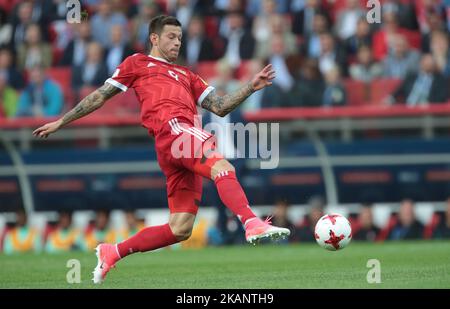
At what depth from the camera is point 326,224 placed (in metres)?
9.67

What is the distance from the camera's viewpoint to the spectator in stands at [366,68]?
54.9 feet

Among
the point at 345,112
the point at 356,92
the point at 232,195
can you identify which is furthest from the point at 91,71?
the point at 232,195

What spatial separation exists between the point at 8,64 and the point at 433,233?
8.21 metres

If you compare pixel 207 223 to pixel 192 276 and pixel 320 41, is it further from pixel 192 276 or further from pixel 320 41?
pixel 192 276

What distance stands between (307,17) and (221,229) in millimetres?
4499

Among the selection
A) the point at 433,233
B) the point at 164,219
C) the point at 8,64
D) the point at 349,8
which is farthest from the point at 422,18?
the point at 8,64

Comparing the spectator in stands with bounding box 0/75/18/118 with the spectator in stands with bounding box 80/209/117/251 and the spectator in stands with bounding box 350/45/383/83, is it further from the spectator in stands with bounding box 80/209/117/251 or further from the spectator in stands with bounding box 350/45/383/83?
the spectator in stands with bounding box 350/45/383/83

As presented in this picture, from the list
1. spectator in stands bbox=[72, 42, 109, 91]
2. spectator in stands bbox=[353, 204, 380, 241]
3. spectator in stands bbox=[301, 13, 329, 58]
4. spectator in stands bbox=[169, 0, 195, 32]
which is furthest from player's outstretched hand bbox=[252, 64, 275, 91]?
spectator in stands bbox=[169, 0, 195, 32]

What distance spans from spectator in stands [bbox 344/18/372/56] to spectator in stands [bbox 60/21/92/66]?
4.66 metres

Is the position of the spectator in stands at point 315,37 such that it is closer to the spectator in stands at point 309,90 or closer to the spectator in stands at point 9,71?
the spectator in stands at point 309,90

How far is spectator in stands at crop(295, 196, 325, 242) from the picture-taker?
15697 millimetres

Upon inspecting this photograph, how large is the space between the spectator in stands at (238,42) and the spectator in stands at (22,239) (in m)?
4.37

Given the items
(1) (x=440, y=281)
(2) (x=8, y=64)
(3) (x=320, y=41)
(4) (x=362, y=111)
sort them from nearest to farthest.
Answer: (1) (x=440, y=281)
(4) (x=362, y=111)
(3) (x=320, y=41)
(2) (x=8, y=64)

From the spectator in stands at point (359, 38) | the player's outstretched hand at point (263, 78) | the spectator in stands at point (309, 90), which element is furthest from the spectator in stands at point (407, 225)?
the player's outstretched hand at point (263, 78)
